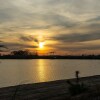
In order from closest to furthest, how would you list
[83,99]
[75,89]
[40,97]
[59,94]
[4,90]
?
[83,99], [75,89], [40,97], [59,94], [4,90]

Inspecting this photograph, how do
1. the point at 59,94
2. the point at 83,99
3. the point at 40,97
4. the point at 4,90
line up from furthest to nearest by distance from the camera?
the point at 4,90, the point at 59,94, the point at 40,97, the point at 83,99

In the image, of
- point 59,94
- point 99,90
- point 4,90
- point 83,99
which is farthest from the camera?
point 4,90

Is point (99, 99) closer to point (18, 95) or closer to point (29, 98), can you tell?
point (29, 98)

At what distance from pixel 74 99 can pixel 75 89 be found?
68.4 inches

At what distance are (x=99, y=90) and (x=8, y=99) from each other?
3561 millimetres

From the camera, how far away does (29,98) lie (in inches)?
443

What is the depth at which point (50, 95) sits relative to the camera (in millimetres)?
11969

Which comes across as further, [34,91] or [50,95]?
[34,91]

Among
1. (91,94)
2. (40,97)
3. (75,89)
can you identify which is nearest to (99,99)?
(91,94)

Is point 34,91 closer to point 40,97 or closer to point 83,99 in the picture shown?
point 40,97

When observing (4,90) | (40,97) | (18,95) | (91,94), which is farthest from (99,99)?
(4,90)

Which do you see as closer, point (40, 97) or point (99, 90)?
point (99, 90)

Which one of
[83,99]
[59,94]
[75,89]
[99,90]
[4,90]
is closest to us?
[83,99]

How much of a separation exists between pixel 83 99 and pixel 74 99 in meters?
0.27
